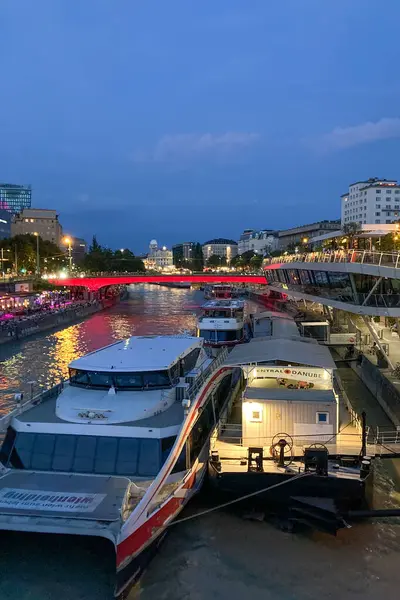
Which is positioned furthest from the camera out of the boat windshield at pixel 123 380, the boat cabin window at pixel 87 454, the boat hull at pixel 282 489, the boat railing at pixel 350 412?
the boat railing at pixel 350 412

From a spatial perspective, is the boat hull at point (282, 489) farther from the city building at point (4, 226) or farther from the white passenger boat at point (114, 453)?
the city building at point (4, 226)

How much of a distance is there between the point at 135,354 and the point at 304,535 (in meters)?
7.49

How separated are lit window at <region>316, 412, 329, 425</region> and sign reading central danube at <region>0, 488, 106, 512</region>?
22.9ft

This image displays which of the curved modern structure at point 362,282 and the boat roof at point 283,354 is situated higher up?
the curved modern structure at point 362,282

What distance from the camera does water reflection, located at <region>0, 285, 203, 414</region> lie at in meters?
31.3

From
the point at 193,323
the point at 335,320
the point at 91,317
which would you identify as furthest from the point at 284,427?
the point at 91,317

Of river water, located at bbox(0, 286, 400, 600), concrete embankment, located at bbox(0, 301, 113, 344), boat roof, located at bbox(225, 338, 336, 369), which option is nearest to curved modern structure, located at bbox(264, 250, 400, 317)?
boat roof, located at bbox(225, 338, 336, 369)

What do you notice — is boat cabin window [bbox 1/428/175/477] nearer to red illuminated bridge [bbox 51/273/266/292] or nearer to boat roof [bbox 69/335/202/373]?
boat roof [bbox 69/335/202/373]

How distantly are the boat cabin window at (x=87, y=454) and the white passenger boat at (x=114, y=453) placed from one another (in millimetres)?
24

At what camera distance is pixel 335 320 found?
42.9 m

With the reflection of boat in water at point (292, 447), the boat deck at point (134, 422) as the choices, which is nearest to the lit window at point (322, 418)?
the reflection of boat in water at point (292, 447)

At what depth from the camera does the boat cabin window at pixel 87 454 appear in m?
12.0

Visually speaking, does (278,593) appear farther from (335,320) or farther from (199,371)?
(335,320)

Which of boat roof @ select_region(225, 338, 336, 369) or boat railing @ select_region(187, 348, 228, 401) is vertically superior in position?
boat roof @ select_region(225, 338, 336, 369)
